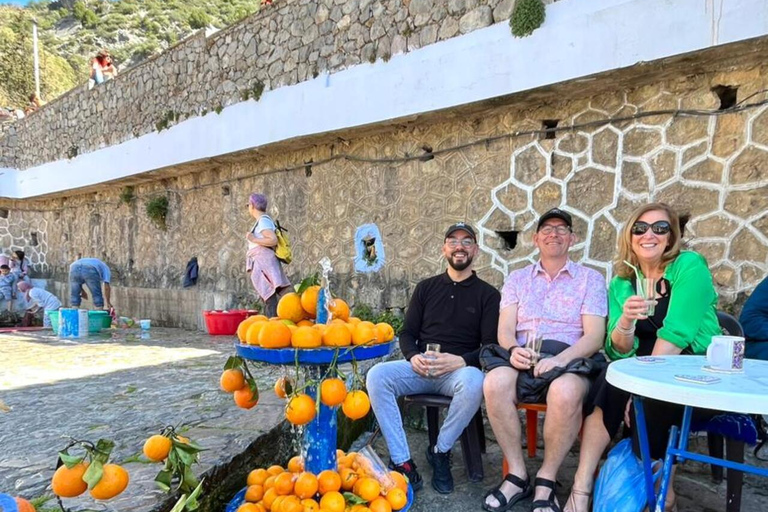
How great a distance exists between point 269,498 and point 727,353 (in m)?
1.79


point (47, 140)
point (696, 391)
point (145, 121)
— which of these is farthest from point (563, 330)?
point (47, 140)

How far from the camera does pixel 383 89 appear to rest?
5008 millimetres

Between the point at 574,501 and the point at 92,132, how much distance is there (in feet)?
35.8

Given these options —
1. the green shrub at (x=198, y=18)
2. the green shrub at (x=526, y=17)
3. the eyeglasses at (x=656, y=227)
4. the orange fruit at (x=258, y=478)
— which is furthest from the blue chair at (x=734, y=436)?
the green shrub at (x=198, y=18)

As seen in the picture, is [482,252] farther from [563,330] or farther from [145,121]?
[145,121]

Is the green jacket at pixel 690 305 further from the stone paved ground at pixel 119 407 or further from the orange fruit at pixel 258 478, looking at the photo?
the stone paved ground at pixel 119 407

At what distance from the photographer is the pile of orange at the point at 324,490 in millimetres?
1864

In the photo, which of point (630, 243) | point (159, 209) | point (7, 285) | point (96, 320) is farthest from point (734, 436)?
point (7, 285)

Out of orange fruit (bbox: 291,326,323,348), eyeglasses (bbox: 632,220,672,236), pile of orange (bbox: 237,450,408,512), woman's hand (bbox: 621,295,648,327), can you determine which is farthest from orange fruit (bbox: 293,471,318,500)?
eyeglasses (bbox: 632,220,672,236)

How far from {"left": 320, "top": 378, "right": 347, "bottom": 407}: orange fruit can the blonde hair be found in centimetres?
153

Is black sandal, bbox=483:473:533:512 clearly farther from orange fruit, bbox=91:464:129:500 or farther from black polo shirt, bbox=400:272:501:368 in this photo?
orange fruit, bbox=91:464:129:500

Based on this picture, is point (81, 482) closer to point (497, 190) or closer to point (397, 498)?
point (397, 498)

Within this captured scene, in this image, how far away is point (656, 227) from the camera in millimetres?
2336

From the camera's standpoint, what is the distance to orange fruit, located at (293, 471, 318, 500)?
189 centimetres
